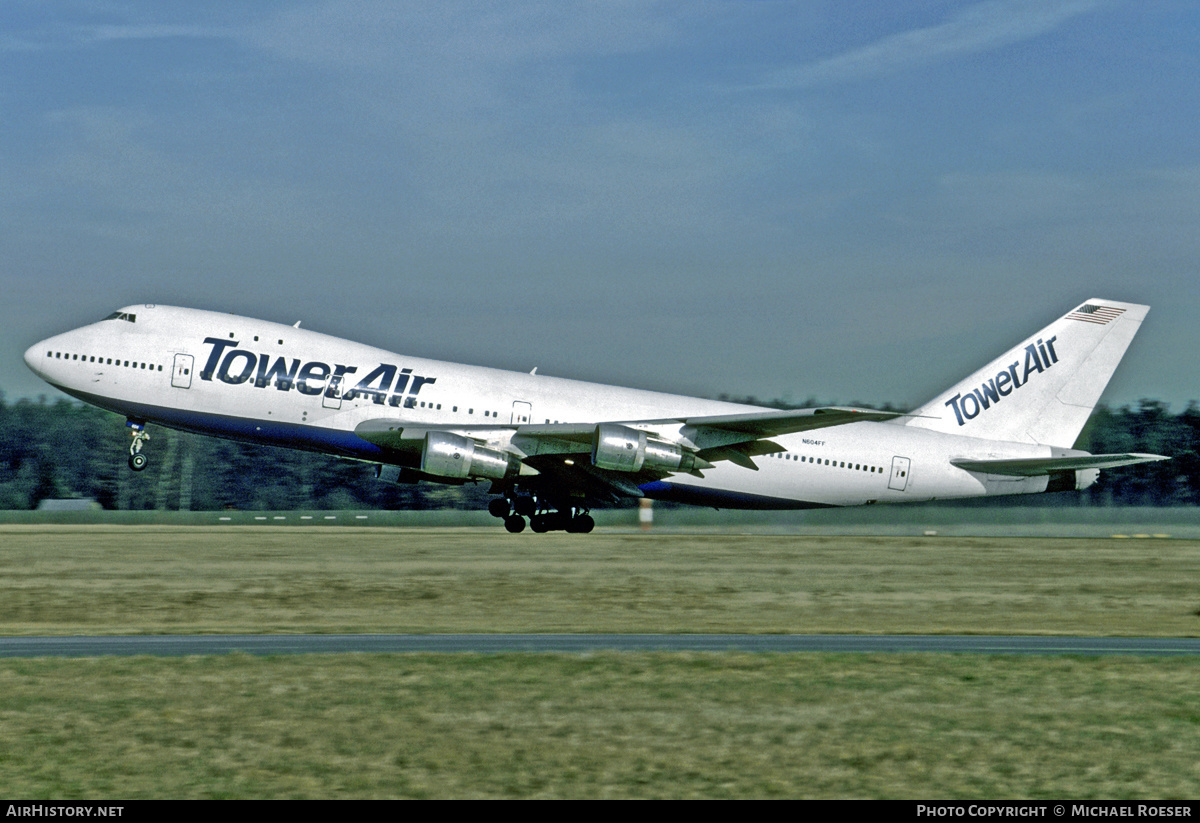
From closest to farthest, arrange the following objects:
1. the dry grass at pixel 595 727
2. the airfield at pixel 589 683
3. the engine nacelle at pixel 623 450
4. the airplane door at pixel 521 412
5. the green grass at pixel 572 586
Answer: the dry grass at pixel 595 727 → the airfield at pixel 589 683 → the green grass at pixel 572 586 → the engine nacelle at pixel 623 450 → the airplane door at pixel 521 412

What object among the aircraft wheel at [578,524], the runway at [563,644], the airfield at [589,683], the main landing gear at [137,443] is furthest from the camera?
the aircraft wheel at [578,524]

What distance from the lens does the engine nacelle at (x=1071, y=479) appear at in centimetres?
3772

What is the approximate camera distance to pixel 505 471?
111 feet

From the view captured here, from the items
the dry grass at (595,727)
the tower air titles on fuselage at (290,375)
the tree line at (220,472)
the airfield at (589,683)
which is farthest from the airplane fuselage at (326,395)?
the tree line at (220,472)

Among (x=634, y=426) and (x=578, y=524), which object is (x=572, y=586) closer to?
(x=634, y=426)

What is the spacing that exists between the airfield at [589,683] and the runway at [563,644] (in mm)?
129

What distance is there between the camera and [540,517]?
37.3 meters

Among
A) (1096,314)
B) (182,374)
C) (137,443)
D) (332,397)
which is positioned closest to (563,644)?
(332,397)

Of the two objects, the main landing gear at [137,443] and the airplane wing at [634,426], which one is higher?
the airplane wing at [634,426]

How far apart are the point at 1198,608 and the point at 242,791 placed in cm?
1961

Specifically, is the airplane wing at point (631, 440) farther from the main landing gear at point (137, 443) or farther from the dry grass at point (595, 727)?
the dry grass at point (595, 727)

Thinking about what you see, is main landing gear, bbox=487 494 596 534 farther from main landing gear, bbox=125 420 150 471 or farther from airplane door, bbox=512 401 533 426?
main landing gear, bbox=125 420 150 471
